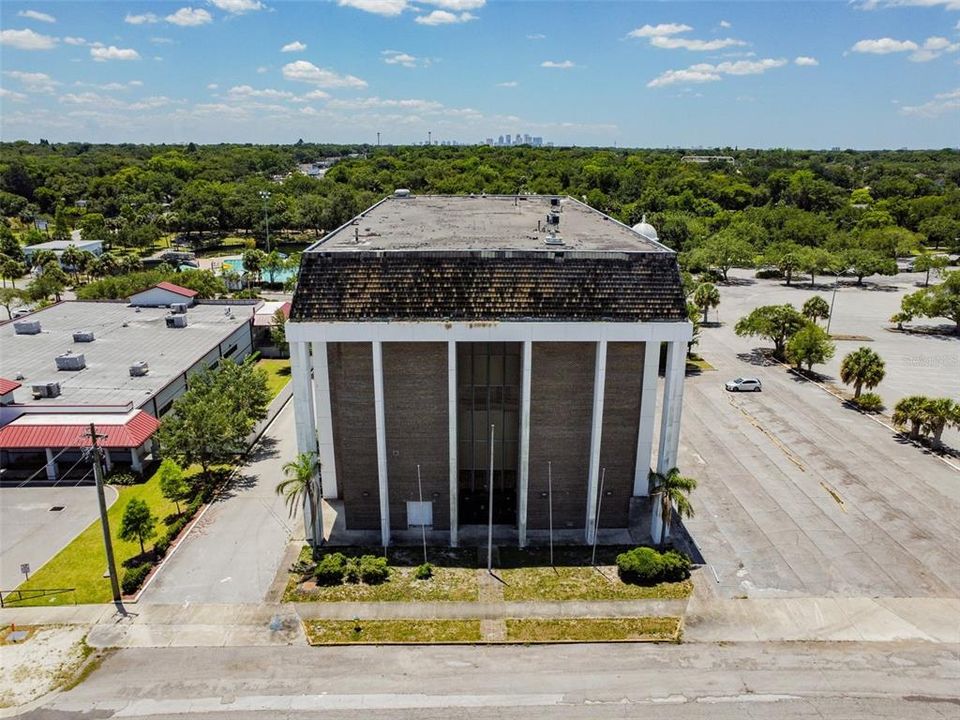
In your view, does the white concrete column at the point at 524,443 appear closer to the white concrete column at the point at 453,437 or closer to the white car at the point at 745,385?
the white concrete column at the point at 453,437

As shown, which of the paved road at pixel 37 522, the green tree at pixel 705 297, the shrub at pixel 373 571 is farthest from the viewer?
the green tree at pixel 705 297

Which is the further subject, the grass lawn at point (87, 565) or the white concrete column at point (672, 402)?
the white concrete column at point (672, 402)

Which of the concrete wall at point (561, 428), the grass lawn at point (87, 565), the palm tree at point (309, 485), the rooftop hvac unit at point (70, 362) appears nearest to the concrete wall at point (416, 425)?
the palm tree at point (309, 485)

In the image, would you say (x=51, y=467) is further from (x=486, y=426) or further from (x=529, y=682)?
(x=529, y=682)

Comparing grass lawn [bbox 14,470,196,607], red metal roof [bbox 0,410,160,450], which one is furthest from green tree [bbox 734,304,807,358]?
red metal roof [bbox 0,410,160,450]

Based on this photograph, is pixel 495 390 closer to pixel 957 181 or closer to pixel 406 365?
pixel 406 365

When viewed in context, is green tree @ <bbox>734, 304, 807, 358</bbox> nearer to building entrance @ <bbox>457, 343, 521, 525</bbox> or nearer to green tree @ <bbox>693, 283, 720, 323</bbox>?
green tree @ <bbox>693, 283, 720, 323</bbox>

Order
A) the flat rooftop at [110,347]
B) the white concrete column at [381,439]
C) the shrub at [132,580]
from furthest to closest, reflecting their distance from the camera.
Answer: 1. the flat rooftop at [110,347]
2. the white concrete column at [381,439]
3. the shrub at [132,580]

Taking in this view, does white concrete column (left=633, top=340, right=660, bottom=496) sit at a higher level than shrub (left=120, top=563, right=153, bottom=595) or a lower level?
higher
